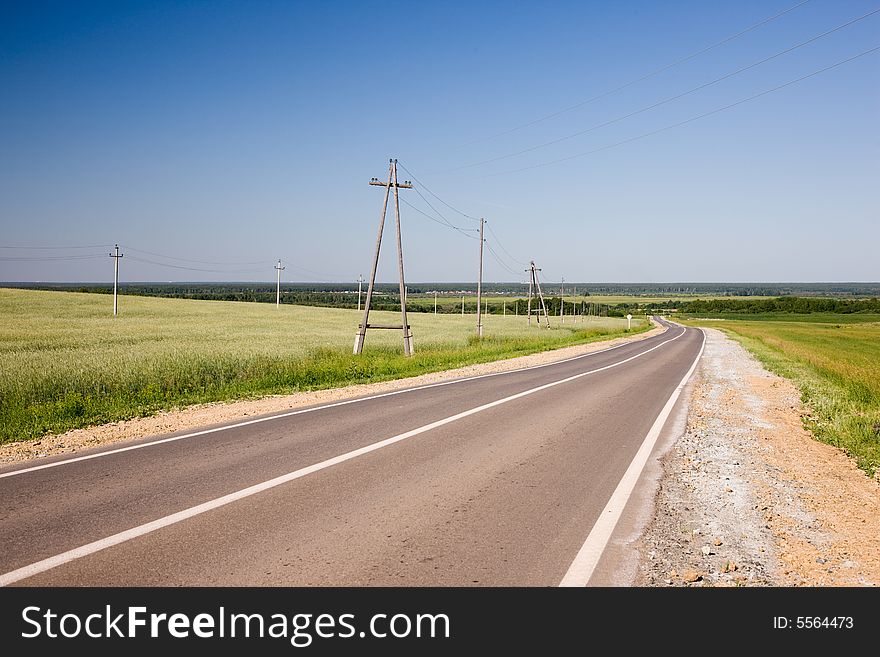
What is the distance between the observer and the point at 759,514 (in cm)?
630

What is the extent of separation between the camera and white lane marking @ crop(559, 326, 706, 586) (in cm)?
465

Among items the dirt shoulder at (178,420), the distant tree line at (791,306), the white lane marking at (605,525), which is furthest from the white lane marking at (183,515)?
the distant tree line at (791,306)

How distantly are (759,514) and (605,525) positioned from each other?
5.87 feet

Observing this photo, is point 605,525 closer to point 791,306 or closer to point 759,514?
point 759,514

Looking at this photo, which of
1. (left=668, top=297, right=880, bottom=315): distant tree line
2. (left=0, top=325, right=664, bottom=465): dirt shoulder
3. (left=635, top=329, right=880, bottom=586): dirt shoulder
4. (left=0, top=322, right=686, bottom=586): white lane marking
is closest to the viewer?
(left=0, top=322, right=686, bottom=586): white lane marking

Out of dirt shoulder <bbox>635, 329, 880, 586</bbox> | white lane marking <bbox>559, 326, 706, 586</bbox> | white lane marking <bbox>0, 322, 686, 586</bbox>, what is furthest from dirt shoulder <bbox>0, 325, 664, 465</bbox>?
dirt shoulder <bbox>635, 329, 880, 586</bbox>

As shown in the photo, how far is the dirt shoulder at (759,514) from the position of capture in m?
4.84

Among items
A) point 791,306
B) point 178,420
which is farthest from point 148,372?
point 791,306

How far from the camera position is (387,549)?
5.08 meters

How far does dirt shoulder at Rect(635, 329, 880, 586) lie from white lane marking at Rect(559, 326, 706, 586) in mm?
337

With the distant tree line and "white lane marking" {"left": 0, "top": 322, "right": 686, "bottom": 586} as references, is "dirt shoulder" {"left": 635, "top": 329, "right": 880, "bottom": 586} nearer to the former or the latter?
"white lane marking" {"left": 0, "top": 322, "right": 686, "bottom": 586}

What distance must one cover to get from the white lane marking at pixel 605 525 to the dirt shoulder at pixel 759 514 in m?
0.34

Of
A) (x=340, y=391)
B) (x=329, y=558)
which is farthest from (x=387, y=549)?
(x=340, y=391)
